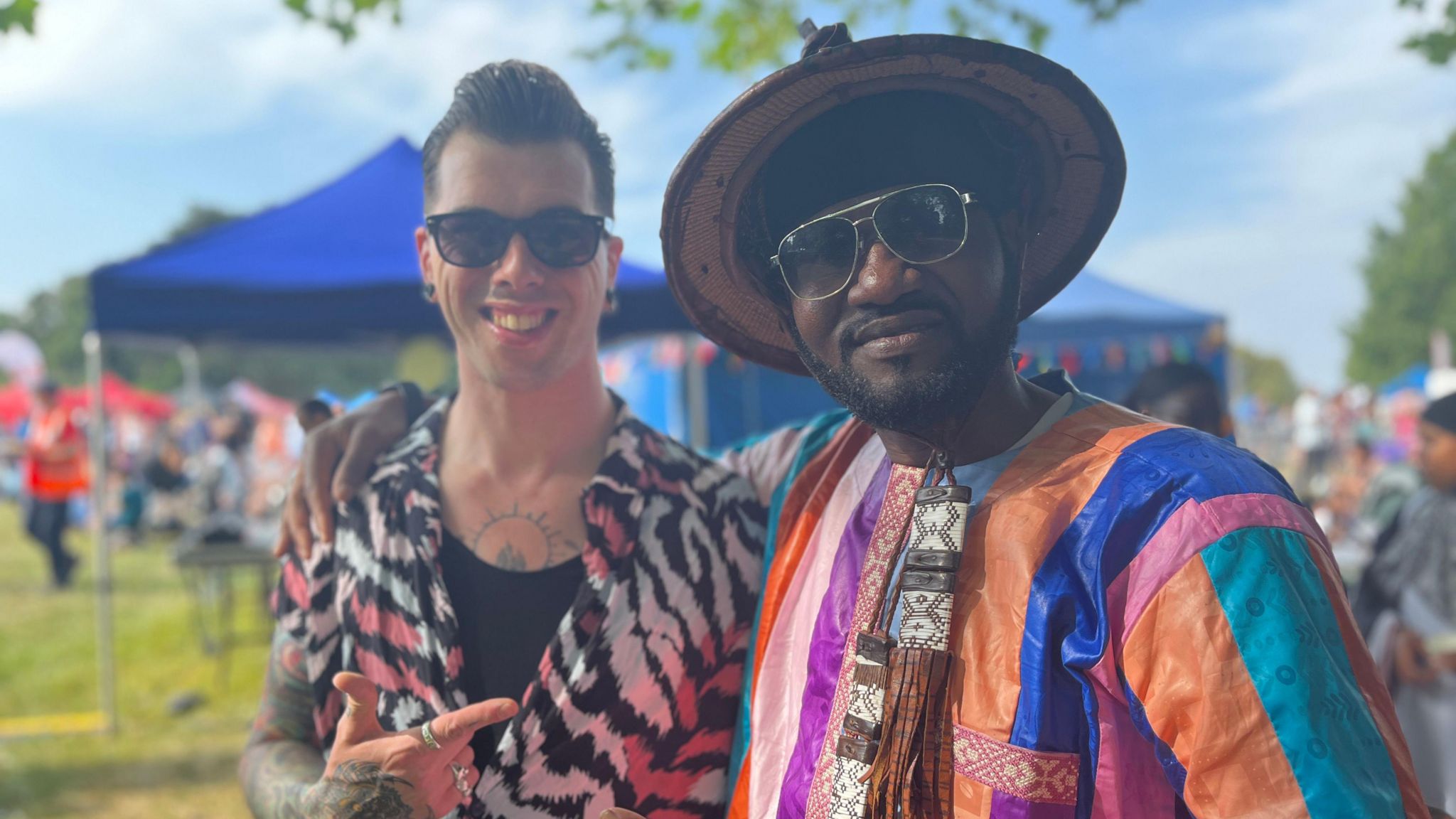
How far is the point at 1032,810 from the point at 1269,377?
9060 centimetres

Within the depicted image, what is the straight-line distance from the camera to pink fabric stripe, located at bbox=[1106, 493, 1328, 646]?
103 centimetres

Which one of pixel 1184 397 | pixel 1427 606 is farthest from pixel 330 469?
pixel 1427 606

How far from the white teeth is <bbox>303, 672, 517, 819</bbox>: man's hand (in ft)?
2.12

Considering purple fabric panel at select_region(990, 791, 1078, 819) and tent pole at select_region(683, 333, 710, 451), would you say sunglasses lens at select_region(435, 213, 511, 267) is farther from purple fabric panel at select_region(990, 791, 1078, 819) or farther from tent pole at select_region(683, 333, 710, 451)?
tent pole at select_region(683, 333, 710, 451)

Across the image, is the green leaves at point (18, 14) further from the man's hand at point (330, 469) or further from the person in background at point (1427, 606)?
the person in background at point (1427, 606)

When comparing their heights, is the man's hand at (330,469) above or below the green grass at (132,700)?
above

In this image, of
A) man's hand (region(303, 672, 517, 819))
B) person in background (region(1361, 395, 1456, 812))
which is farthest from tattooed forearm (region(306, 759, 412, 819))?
person in background (region(1361, 395, 1456, 812))

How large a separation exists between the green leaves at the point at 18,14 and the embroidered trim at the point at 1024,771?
8.54 ft

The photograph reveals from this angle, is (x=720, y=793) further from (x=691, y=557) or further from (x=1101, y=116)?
(x=1101, y=116)

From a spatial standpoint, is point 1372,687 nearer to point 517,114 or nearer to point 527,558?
point 527,558

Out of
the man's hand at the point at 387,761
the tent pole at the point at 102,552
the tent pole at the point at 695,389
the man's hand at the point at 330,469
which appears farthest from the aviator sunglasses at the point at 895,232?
the tent pole at the point at 102,552

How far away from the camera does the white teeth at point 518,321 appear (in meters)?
1.71

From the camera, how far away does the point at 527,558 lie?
1.72 m

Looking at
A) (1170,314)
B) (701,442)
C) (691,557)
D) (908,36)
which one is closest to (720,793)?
(691,557)
